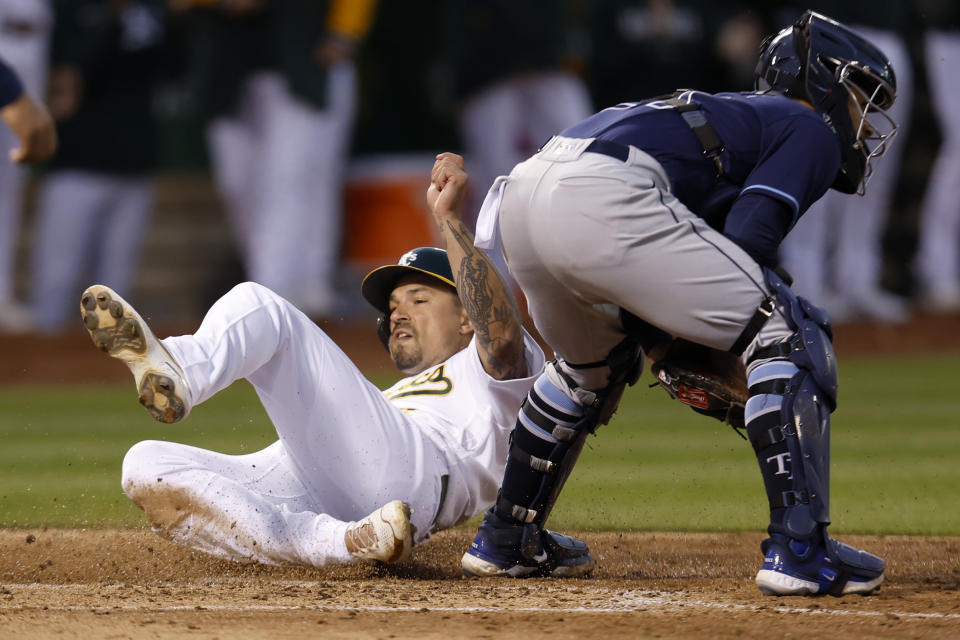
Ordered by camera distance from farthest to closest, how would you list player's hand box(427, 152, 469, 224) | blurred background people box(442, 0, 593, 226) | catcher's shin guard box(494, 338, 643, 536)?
1. blurred background people box(442, 0, 593, 226)
2. player's hand box(427, 152, 469, 224)
3. catcher's shin guard box(494, 338, 643, 536)

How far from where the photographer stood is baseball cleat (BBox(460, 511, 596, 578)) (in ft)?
14.4

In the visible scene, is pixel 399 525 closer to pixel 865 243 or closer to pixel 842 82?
pixel 842 82

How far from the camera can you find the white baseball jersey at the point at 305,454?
4.16m

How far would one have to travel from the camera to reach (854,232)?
12117mm

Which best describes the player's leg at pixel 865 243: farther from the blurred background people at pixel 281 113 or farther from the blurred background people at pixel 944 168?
the blurred background people at pixel 281 113

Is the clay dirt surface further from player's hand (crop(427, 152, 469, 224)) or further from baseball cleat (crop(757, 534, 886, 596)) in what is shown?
player's hand (crop(427, 152, 469, 224))

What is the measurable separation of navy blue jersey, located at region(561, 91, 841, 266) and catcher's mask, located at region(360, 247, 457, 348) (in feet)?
2.69

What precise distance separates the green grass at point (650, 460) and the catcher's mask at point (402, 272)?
1.26 m

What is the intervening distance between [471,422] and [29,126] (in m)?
2.14

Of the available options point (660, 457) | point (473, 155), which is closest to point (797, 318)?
point (660, 457)

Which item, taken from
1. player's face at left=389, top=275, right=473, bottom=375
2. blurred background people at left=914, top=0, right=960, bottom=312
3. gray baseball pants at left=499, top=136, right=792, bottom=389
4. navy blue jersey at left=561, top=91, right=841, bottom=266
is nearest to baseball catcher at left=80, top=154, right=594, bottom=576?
player's face at left=389, top=275, right=473, bottom=375

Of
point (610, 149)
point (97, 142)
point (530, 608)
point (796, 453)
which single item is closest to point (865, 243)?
point (97, 142)

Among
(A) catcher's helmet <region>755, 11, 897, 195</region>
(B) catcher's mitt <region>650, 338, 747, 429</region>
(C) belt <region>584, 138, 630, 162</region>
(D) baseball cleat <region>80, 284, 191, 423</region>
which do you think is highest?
(A) catcher's helmet <region>755, 11, 897, 195</region>

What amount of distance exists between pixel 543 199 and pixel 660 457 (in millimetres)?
3407
